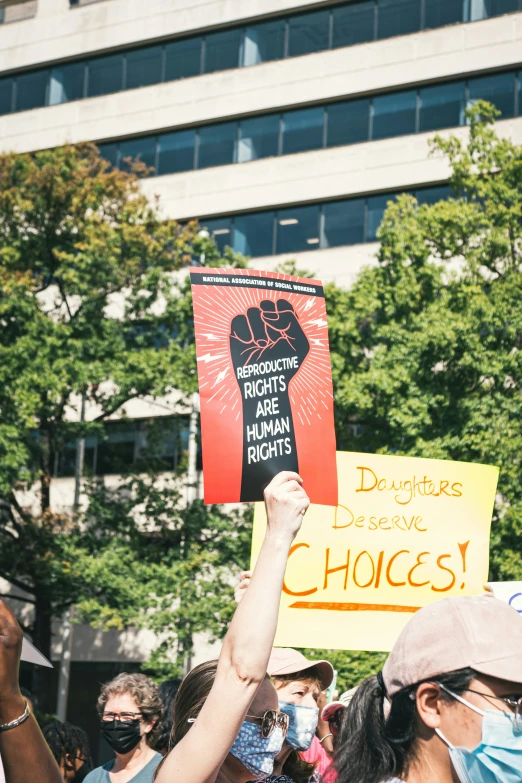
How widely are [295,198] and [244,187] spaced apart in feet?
5.10

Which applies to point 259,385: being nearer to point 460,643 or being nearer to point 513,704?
point 460,643

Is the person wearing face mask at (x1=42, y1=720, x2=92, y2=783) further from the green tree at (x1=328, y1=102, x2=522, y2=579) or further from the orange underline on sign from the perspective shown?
the green tree at (x1=328, y1=102, x2=522, y2=579)

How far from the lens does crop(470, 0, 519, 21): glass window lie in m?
25.0

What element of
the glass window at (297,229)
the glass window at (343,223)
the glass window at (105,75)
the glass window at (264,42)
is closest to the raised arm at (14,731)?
the glass window at (343,223)

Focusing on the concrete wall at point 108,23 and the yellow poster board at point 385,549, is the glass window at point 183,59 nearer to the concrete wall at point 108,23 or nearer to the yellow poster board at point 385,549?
the concrete wall at point 108,23

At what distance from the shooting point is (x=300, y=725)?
13.9 ft

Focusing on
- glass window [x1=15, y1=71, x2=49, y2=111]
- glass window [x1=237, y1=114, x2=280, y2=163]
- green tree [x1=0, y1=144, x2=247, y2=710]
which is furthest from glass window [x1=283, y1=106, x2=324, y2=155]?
glass window [x1=15, y1=71, x2=49, y2=111]

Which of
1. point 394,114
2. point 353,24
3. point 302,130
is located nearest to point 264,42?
point 353,24

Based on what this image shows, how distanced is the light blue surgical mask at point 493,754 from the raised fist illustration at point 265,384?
1008 mm

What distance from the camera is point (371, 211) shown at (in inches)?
1021

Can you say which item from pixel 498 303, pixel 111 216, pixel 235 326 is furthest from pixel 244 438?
pixel 111 216

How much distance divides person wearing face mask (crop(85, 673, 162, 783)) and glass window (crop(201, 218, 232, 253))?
22.5 metres

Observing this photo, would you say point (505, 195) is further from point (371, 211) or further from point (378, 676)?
point (378, 676)

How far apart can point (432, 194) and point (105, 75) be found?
36.1 ft
